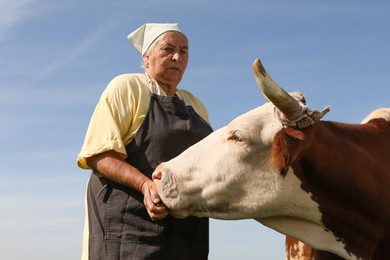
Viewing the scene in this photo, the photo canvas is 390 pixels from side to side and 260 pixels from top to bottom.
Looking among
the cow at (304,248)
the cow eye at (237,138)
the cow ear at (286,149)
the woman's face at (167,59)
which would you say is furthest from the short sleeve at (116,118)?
the cow at (304,248)

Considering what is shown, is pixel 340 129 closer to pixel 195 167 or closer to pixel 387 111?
pixel 387 111

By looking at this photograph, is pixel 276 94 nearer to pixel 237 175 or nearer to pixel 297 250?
pixel 237 175

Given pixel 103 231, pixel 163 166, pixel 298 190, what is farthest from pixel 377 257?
pixel 103 231

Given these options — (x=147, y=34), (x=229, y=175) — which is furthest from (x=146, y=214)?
(x=147, y=34)

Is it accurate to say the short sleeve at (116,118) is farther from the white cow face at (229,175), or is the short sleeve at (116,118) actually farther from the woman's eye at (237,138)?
the woman's eye at (237,138)

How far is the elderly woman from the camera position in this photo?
20.0ft

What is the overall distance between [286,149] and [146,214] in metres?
1.28

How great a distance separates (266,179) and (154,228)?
1.03 m

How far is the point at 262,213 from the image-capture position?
19.6 ft

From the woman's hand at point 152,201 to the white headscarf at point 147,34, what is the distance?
1.41 meters

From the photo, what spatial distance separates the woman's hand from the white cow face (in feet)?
0.17

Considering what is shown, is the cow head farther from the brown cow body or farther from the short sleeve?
the short sleeve

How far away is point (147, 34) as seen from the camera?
6867 millimetres

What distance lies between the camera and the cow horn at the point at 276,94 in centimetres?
546
